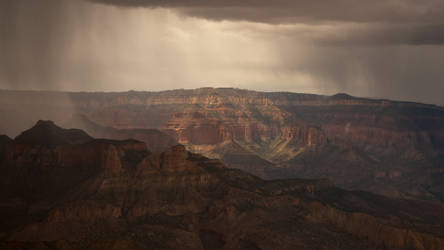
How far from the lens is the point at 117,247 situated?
9425 centimetres

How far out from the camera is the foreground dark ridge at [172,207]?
12394 cm

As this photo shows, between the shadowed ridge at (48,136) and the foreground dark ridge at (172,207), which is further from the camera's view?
the shadowed ridge at (48,136)

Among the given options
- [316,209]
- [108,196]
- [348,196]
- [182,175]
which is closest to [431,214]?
[348,196]

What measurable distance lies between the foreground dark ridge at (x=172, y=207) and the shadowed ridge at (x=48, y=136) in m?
1.18

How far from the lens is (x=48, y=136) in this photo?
175 m

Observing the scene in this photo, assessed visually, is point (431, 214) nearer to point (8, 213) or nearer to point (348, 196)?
point (348, 196)

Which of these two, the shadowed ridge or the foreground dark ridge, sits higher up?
→ the shadowed ridge

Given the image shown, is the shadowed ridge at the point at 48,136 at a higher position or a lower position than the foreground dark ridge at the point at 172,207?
higher

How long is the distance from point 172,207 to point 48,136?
53.7 metres

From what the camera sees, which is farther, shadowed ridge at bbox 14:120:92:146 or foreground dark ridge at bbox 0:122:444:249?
shadowed ridge at bbox 14:120:92:146

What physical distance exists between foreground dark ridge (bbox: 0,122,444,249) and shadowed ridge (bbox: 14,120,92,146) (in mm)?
1177

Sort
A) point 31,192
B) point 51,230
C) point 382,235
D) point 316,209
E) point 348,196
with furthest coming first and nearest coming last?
point 348,196 < point 31,192 < point 316,209 < point 382,235 < point 51,230

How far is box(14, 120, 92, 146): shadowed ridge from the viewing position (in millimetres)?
168500

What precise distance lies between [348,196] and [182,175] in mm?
49650
